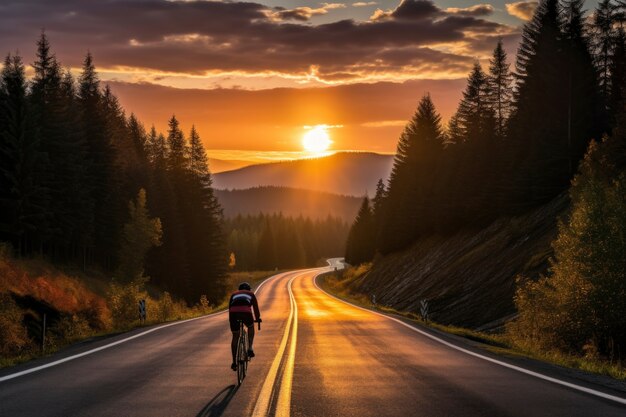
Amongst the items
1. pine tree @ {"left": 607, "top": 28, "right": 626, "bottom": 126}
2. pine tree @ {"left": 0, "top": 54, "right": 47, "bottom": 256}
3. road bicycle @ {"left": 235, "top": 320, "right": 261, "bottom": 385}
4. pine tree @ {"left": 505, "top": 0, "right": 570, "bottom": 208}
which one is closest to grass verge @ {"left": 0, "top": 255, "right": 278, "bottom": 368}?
road bicycle @ {"left": 235, "top": 320, "right": 261, "bottom": 385}

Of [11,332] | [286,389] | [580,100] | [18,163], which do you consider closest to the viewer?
[286,389]

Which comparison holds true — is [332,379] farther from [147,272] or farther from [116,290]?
[147,272]

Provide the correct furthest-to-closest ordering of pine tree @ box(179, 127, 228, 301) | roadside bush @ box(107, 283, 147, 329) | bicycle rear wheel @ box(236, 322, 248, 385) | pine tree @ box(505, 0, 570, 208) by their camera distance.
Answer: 1. pine tree @ box(179, 127, 228, 301)
2. pine tree @ box(505, 0, 570, 208)
3. roadside bush @ box(107, 283, 147, 329)
4. bicycle rear wheel @ box(236, 322, 248, 385)

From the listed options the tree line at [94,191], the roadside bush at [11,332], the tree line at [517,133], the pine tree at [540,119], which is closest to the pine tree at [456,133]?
the tree line at [517,133]

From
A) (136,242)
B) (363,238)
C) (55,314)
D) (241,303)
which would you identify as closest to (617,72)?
(55,314)

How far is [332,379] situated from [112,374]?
12.9 feet

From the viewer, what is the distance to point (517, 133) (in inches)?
2063

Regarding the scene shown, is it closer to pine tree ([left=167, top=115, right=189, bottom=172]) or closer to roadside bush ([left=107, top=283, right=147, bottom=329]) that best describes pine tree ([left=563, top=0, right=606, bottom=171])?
roadside bush ([left=107, top=283, right=147, bottom=329])

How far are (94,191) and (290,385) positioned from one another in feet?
196

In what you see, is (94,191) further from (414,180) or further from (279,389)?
(279,389)

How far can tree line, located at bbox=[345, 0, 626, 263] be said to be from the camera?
45062mm

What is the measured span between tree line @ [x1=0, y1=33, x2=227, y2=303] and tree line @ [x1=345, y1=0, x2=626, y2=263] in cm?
2458

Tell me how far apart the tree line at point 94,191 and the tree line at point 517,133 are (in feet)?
80.6

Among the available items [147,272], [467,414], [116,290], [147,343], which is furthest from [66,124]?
A: [467,414]
